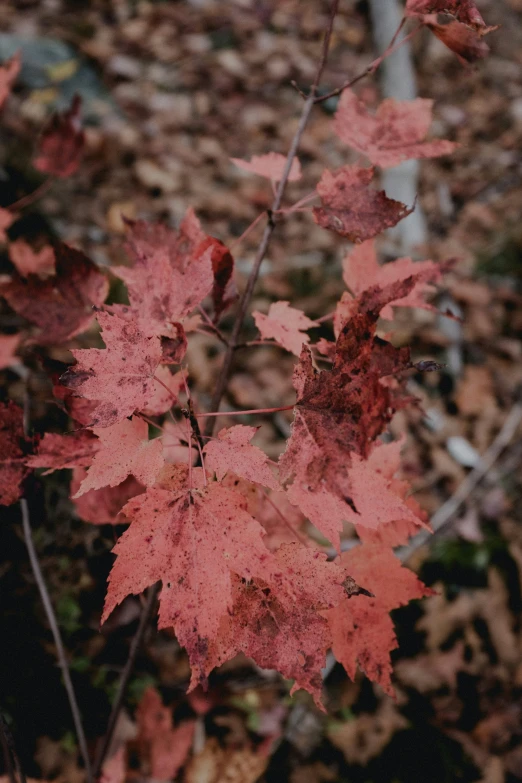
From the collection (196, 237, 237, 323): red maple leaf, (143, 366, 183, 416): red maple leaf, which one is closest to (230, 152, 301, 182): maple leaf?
(196, 237, 237, 323): red maple leaf

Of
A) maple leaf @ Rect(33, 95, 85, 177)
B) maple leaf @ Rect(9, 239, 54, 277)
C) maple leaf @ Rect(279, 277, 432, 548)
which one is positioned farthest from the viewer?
maple leaf @ Rect(33, 95, 85, 177)

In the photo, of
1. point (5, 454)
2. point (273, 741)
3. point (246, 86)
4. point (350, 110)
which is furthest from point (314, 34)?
point (273, 741)

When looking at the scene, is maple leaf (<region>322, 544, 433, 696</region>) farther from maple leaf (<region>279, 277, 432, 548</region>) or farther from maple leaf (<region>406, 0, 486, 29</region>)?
maple leaf (<region>406, 0, 486, 29</region>)

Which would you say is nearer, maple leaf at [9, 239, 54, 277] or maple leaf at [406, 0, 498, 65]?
maple leaf at [406, 0, 498, 65]

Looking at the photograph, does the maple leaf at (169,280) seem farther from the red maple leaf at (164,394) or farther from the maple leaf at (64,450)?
the maple leaf at (64,450)


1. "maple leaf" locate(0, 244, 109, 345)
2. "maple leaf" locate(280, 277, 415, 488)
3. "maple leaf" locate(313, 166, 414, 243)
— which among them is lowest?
"maple leaf" locate(0, 244, 109, 345)

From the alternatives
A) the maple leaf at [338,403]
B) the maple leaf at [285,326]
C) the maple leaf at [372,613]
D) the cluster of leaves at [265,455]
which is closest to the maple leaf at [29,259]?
the cluster of leaves at [265,455]

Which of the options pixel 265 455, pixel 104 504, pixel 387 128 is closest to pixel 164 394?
pixel 265 455
